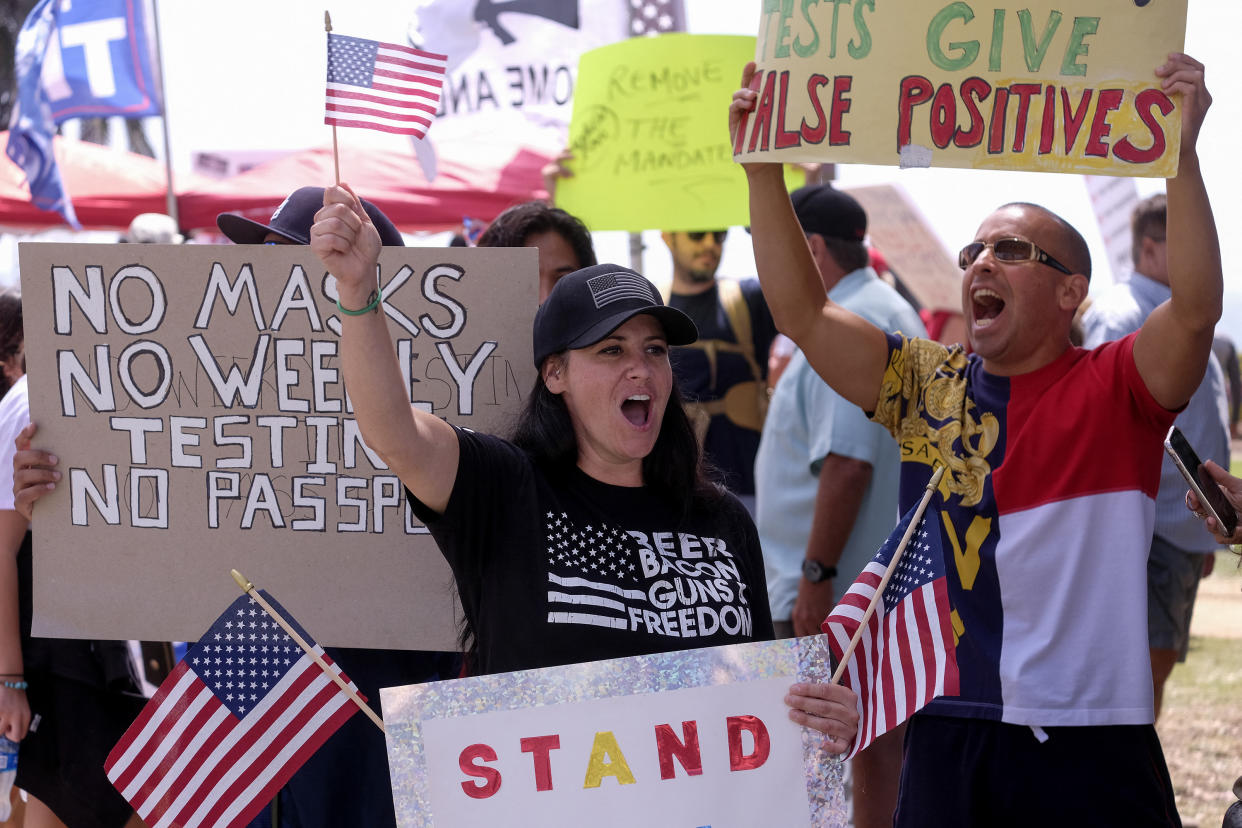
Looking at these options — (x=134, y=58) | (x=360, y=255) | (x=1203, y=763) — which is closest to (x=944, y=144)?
(x=360, y=255)

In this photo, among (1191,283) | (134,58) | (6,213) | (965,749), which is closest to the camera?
(1191,283)

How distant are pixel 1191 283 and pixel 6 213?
752 cm

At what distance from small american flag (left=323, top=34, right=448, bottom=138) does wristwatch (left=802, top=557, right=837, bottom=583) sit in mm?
1999

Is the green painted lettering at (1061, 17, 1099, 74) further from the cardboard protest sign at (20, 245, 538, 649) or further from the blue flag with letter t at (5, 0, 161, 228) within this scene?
the blue flag with letter t at (5, 0, 161, 228)

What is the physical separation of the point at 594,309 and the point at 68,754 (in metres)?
2.14

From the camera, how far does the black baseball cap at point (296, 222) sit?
296cm

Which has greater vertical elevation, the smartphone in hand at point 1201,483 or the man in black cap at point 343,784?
the smartphone in hand at point 1201,483

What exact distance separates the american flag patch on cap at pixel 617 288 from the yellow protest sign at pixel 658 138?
266cm

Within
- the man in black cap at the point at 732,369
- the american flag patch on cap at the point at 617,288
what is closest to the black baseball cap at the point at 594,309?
the american flag patch on cap at the point at 617,288

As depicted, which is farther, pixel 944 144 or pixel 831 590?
pixel 831 590

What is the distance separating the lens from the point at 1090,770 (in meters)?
2.67

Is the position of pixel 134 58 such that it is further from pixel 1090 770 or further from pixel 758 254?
pixel 1090 770

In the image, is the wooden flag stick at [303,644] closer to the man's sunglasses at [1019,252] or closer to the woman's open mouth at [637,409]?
the woman's open mouth at [637,409]

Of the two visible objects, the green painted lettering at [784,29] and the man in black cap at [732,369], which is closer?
the green painted lettering at [784,29]
